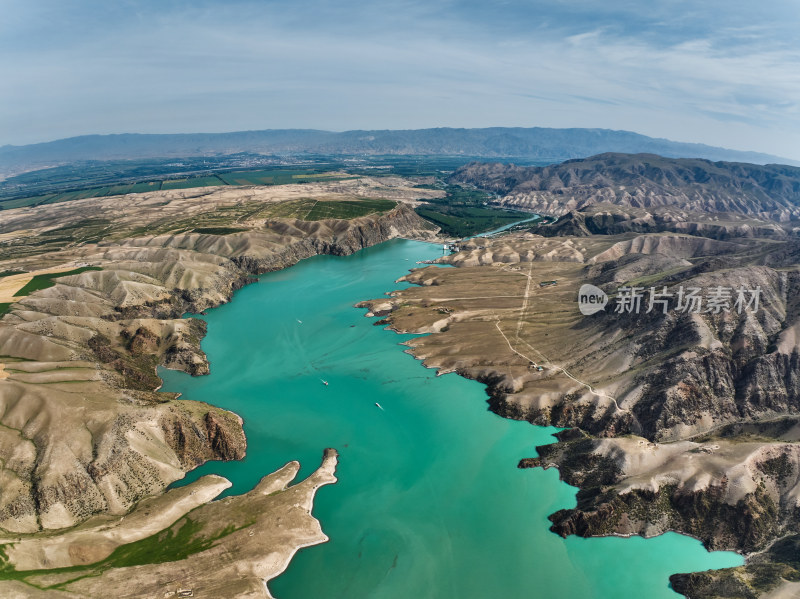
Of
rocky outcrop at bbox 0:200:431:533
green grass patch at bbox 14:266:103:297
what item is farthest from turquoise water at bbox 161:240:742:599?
green grass patch at bbox 14:266:103:297

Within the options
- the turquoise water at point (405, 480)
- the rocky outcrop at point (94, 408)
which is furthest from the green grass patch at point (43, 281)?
the turquoise water at point (405, 480)

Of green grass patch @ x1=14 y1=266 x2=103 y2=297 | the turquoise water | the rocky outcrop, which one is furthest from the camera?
green grass patch @ x1=14 y1=266 x2=103 y2=297

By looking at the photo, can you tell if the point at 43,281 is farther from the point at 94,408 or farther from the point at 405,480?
the point at 405,480

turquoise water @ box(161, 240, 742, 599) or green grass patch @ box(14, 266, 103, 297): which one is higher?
green grass patch @ box(14, 266, 103, 297)

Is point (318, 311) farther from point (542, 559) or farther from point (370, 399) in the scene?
point (542, 559)

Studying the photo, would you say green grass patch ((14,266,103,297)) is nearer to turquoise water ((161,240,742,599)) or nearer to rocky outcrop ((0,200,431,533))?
rocky outcrop ((0,200,431,533))

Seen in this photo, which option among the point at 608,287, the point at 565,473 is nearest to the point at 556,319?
the point at 608,287
